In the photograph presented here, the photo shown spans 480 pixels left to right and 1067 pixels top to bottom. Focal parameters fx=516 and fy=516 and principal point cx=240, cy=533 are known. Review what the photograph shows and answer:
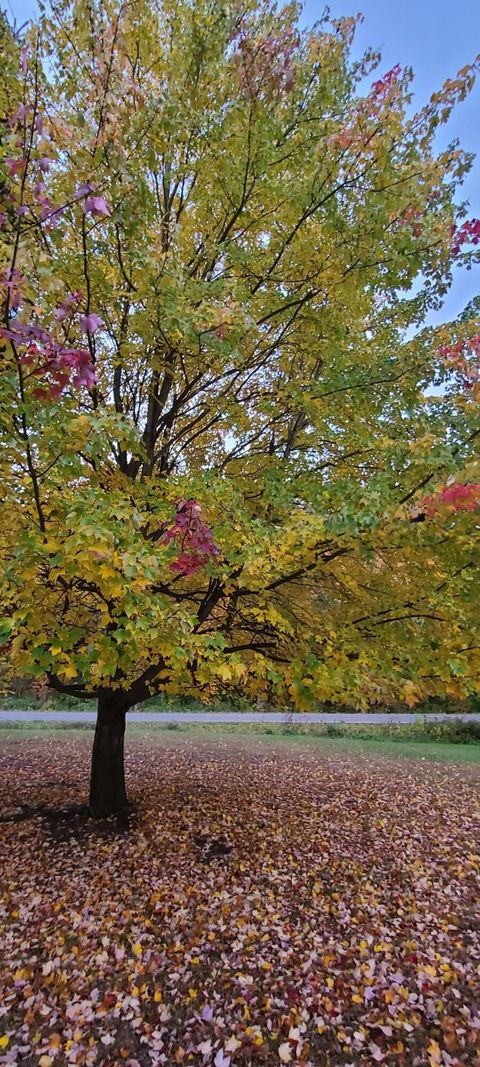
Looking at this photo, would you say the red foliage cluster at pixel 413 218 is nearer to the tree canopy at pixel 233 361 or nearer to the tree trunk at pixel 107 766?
the tree canopy at pixel 233 361

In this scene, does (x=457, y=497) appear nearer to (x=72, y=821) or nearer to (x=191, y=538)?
(x=191, y=538)

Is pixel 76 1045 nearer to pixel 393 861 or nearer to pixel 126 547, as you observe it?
pixel 126 547

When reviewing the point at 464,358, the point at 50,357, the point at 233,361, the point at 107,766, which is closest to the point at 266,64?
the point at 233,361

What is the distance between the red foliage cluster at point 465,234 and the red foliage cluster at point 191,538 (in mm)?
3603

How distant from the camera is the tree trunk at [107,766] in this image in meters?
5.84

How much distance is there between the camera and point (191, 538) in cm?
302

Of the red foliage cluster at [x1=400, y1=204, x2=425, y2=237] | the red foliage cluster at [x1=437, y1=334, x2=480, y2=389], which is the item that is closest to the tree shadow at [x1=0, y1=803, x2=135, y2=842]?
the red foliage cluster at [x1=437, y1=334, x2=480, y2=389]

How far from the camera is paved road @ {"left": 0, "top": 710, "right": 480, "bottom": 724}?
17.3 metres

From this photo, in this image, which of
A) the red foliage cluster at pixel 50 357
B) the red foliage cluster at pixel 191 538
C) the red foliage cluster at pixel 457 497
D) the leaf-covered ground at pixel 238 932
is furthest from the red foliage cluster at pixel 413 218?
the leaf-covered ground at pixel 238 932

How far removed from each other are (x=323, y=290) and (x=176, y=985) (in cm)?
524

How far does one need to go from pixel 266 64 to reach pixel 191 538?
355 centimetres

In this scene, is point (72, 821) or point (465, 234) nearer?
point (465, 234)

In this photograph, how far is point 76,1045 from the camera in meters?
2.69

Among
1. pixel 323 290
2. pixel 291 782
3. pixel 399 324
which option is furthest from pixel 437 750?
pixel 323 290
